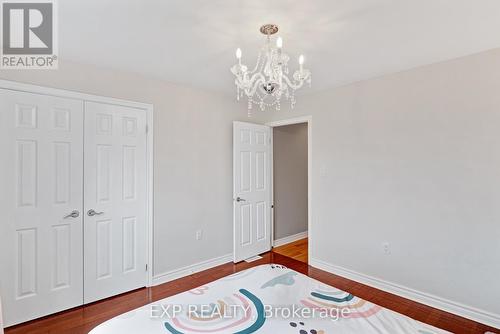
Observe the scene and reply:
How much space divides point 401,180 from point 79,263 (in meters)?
3.39

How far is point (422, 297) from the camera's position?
2498mm

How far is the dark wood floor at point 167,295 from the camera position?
6.98 feet

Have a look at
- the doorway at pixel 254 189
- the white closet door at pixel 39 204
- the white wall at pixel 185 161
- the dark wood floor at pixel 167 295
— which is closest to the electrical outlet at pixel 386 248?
the dark wood floor at pixel 167 295

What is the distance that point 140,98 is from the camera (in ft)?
9.20

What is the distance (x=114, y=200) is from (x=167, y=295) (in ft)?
3.82

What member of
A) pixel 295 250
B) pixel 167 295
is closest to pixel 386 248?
pixel 295 250

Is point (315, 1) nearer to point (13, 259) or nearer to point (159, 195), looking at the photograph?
point (159, 195)

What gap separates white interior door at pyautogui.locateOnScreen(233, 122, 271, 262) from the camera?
140 inches

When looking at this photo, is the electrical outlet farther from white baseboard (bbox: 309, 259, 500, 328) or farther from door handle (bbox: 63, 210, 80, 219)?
door handle (bbox: 63, 210, 80, 219)

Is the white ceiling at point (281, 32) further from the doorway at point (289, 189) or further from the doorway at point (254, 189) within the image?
the doorway at point (289, 189)

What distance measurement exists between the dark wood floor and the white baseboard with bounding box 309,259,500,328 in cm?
6

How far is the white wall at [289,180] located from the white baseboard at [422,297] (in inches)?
49.9

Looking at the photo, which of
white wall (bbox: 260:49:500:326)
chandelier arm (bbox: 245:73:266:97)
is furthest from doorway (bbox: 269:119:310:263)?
chandelier arm (bbox: 245:73:266:97)

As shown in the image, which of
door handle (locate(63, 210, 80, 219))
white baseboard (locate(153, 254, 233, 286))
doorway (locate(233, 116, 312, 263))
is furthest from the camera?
doorway (locate(233, 116, 312, 263))
